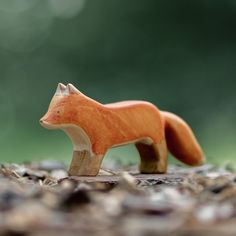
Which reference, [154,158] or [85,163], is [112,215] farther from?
[154,158]

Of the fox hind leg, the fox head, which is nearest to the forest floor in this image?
the fox head

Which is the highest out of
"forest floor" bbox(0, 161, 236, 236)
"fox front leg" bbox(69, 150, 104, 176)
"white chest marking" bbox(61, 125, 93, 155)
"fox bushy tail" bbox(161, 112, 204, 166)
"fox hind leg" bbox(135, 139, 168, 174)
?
"fox bushy tail" bbox(161, 112, 204, 166)

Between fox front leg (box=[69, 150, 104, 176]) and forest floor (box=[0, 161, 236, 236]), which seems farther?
fox front leg (box=[69, 150, 104, 176])

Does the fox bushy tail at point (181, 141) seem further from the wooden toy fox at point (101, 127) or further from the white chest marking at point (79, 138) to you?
the white chest marking at point (79, 138)

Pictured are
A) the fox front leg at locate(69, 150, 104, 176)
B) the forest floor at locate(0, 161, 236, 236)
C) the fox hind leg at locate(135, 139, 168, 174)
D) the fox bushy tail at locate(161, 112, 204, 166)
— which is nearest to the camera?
the forest floor at locate(0, 161, 236, 236)

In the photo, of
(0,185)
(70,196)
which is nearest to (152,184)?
(0,185)

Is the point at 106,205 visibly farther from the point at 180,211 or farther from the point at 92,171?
the point at 92,171

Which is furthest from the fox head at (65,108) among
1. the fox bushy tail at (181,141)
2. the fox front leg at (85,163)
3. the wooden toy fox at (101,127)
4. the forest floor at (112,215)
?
the forest floor at (112,215)

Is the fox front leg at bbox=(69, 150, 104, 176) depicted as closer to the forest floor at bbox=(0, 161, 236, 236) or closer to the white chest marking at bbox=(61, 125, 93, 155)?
the white chest marking at bbox=(61, 125, 93, 155)
